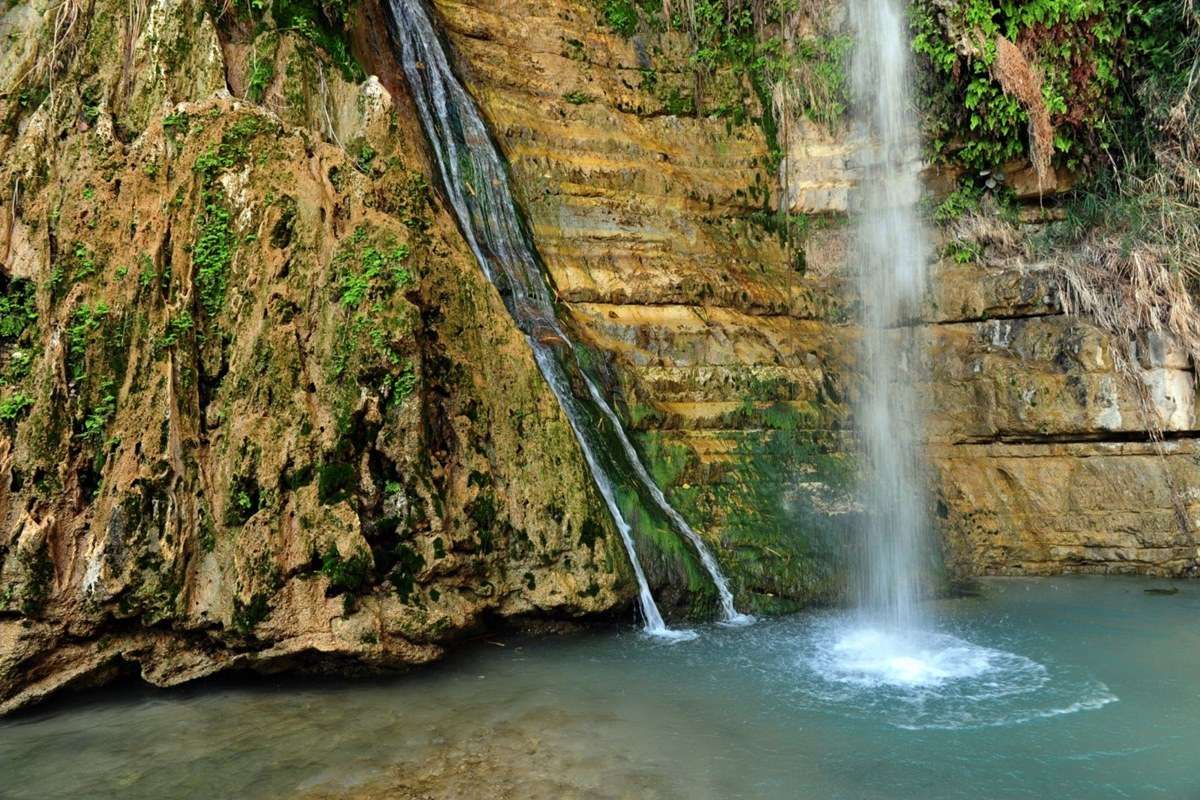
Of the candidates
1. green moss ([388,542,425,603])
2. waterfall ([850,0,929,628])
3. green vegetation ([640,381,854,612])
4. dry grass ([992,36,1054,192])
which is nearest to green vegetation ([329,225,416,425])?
green moss ([388,542,425,603])

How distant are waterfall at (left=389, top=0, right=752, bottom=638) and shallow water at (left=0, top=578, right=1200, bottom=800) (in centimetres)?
111

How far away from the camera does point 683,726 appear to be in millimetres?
4668

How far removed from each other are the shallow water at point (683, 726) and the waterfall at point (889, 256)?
112 inches

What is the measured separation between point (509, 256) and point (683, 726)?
5224 millimetres

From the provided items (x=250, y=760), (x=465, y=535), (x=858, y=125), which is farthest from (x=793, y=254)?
(x=250, y=760)

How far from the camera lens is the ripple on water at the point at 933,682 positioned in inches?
193

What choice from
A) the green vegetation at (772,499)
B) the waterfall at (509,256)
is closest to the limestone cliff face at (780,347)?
the green vegetation at (772,499)

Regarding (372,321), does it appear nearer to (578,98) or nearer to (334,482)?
(334,482)

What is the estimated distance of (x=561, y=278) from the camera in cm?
898

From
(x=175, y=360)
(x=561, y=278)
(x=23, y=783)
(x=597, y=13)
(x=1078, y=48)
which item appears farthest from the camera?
(x=597, y=13)

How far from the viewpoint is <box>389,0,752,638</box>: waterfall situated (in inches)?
278

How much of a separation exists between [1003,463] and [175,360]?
8.07m

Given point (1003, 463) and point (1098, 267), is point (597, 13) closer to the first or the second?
point (1098, 267)

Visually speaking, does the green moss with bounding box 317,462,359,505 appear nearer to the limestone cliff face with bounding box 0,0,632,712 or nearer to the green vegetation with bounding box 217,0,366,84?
the limestone cliff face with bounding box 0,0,632,712
